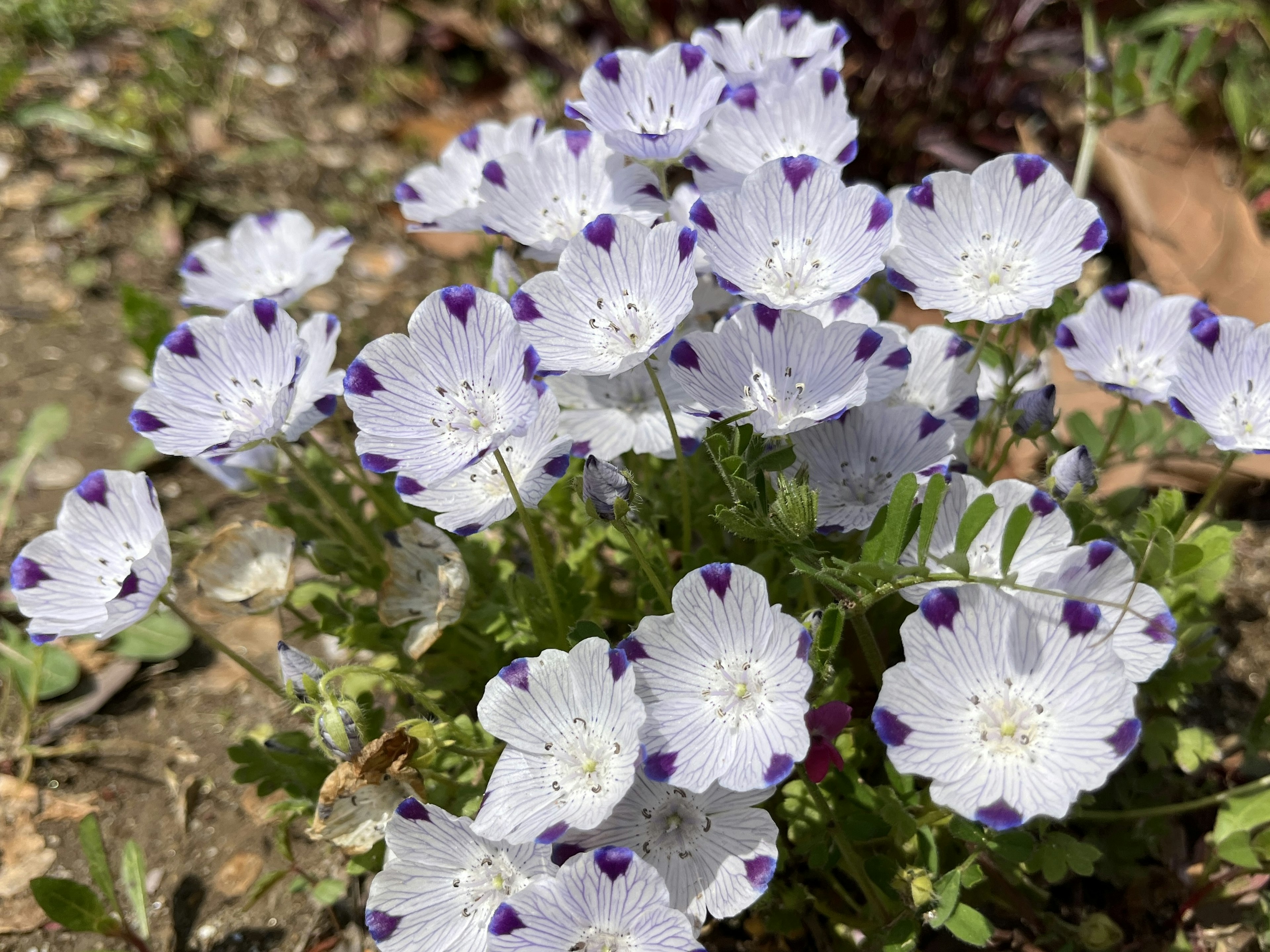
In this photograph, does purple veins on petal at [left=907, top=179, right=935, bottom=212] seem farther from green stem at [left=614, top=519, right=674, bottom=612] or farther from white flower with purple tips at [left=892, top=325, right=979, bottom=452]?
green stem at [left=614, top=519, right=674, bottom=612]

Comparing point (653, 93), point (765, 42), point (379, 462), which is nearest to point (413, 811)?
point (379, 462)

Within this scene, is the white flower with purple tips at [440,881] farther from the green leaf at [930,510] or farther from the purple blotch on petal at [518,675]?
the green leaf at [930,510]

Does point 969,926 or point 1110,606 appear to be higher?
point 1110,606

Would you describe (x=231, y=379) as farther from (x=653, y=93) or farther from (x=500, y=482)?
(x=653, y=93)

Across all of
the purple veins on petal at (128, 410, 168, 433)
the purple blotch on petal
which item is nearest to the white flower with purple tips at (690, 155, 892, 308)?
the purple blotch on petal

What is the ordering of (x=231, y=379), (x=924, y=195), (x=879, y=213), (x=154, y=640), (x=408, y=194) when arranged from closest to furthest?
(x=879, y=213) < (x=924, y=195) < (x=231, y=379) < (x=408, y=194) < (x=154, y=640)

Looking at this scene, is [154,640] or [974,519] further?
[154,640]
